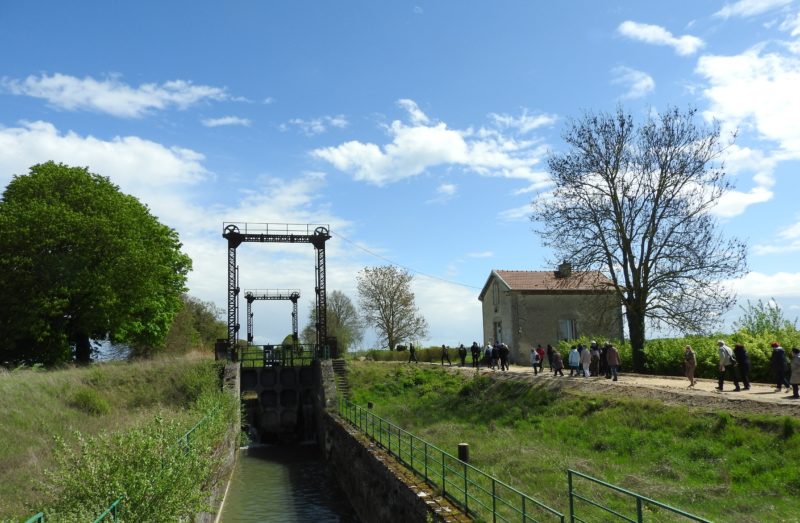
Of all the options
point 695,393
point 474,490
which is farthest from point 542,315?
point 474,490

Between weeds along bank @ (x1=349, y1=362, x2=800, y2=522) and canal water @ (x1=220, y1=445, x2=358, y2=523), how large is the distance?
139 inches

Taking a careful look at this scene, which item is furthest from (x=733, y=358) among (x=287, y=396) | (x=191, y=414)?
(x=287, y=396)

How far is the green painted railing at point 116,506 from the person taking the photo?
5772 millimetres

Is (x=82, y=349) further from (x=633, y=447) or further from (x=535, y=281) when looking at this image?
(x=633, y=447)

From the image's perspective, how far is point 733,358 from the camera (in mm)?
17656

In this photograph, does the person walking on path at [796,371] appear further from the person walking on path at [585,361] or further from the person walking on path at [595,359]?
the person walking on path at [595,359]

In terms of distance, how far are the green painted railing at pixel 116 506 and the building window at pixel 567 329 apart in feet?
81.3

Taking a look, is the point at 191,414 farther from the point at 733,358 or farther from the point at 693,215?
the point at 693,215

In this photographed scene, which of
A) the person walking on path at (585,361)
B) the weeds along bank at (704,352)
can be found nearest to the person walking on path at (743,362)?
the weeds along bank at (704,352)

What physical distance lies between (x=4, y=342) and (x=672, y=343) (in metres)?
30.5

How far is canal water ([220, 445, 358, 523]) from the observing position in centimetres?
1641

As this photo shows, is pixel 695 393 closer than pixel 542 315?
Yes

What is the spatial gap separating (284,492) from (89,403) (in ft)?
32.9

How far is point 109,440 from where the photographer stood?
956 cm
